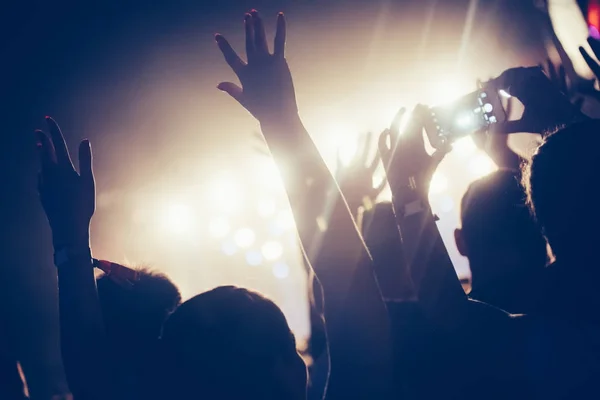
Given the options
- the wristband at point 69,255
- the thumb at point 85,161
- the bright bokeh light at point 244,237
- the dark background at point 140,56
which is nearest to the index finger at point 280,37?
the thumb at point 85,161

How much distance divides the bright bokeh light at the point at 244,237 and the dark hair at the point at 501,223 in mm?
6313

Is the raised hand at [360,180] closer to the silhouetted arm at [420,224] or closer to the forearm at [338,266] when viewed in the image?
the silhouetted arm at [420,224]

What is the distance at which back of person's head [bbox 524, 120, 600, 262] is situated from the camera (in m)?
0.83

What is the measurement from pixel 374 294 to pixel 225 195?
5.96 metres

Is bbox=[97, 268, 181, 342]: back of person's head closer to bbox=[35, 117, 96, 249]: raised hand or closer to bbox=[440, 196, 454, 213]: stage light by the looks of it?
bbox=[35, 117, 96, 249]: raised hand

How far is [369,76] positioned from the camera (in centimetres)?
462

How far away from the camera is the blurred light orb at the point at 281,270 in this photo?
8383 millimetres

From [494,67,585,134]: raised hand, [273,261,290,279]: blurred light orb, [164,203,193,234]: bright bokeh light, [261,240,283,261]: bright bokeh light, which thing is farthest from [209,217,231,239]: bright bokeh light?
[494,67,585,134]: raised hand

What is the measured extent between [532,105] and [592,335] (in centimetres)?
147

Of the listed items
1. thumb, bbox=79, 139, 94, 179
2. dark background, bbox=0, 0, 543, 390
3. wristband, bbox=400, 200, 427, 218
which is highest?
dark background, bbox=0, 0, 543, 390

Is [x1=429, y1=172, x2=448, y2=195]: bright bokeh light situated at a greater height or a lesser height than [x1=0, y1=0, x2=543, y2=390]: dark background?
lesser

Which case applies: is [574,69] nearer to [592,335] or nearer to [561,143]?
[561,143]

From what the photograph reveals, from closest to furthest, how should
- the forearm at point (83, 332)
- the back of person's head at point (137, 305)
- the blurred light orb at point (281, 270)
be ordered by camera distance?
the forearm at point (83, 332) < the back of person's head at point (137, 305) < the blurred light orb at point (281, 270)

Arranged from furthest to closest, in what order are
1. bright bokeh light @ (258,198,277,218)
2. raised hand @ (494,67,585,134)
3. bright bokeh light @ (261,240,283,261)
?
bright bokeh light @ (261,240,283,261)
bright bokeh light @ (258,198,277,218)
raised hand @ (494,67,585,134)
